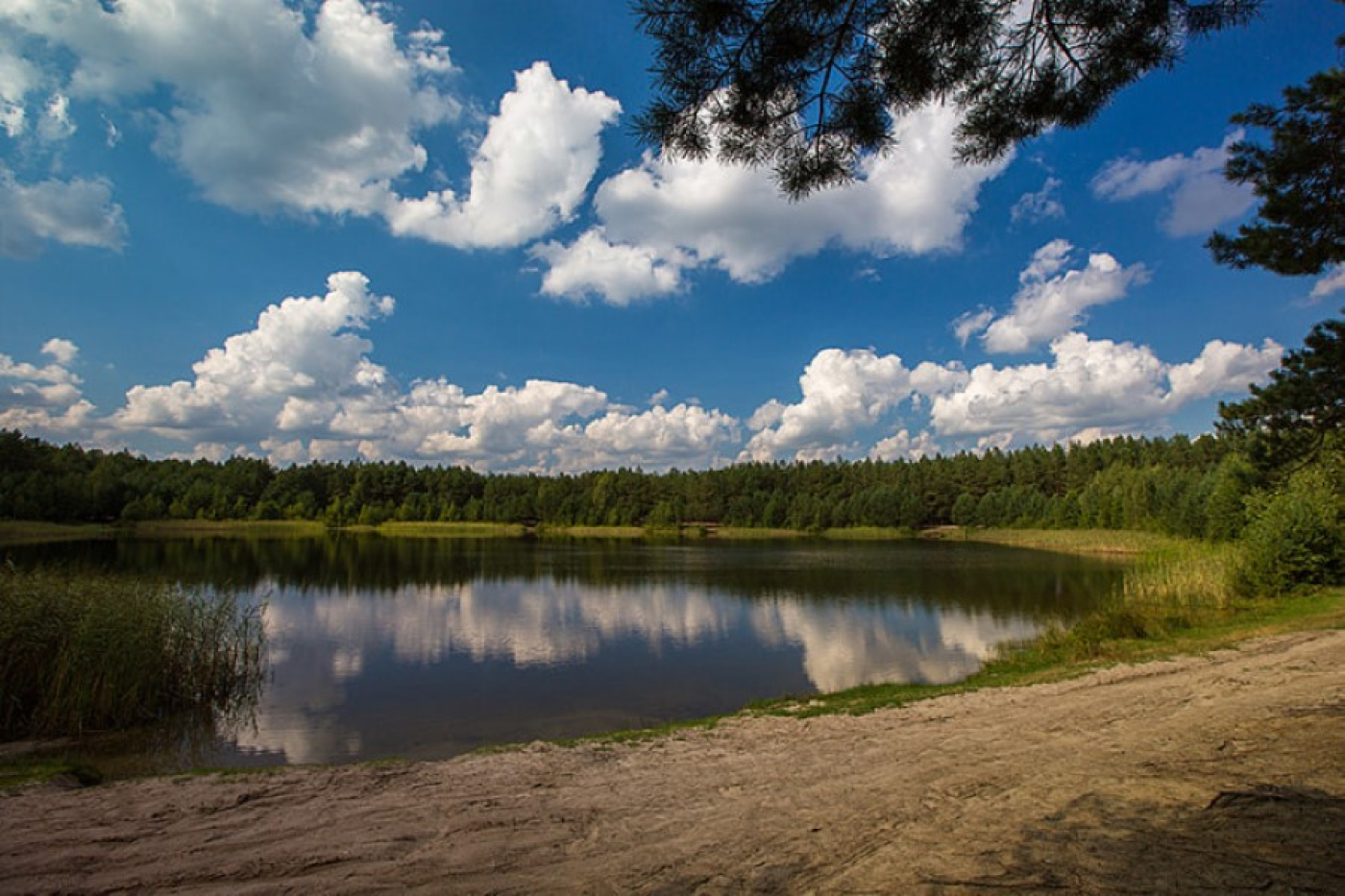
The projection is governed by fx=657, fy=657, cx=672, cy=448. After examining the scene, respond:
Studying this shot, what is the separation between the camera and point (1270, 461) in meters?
11.0

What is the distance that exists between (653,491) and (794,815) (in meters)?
125

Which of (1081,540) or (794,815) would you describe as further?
(1081,540)

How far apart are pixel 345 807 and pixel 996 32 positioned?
890 cm

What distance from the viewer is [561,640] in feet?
72.1

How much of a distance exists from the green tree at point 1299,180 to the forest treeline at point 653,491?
67.4 m

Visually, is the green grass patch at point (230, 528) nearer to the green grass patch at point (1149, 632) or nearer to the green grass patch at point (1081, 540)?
the green grass patch at point (1081, 540)

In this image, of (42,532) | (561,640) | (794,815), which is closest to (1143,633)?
(794,815)

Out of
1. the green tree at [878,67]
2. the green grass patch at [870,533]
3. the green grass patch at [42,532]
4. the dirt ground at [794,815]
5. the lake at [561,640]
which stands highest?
the green tree at [878,67]

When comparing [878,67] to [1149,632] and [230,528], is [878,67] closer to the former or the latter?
[1149,632]

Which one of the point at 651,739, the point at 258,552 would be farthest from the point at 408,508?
the point at 651,739

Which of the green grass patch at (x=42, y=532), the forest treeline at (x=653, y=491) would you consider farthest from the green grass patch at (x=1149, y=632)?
the green grass patch at (x=42, y=532)

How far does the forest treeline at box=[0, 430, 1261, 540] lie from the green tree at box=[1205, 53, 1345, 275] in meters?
67.4

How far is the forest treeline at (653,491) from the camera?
81812mm

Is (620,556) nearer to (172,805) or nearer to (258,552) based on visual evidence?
(258,552)
